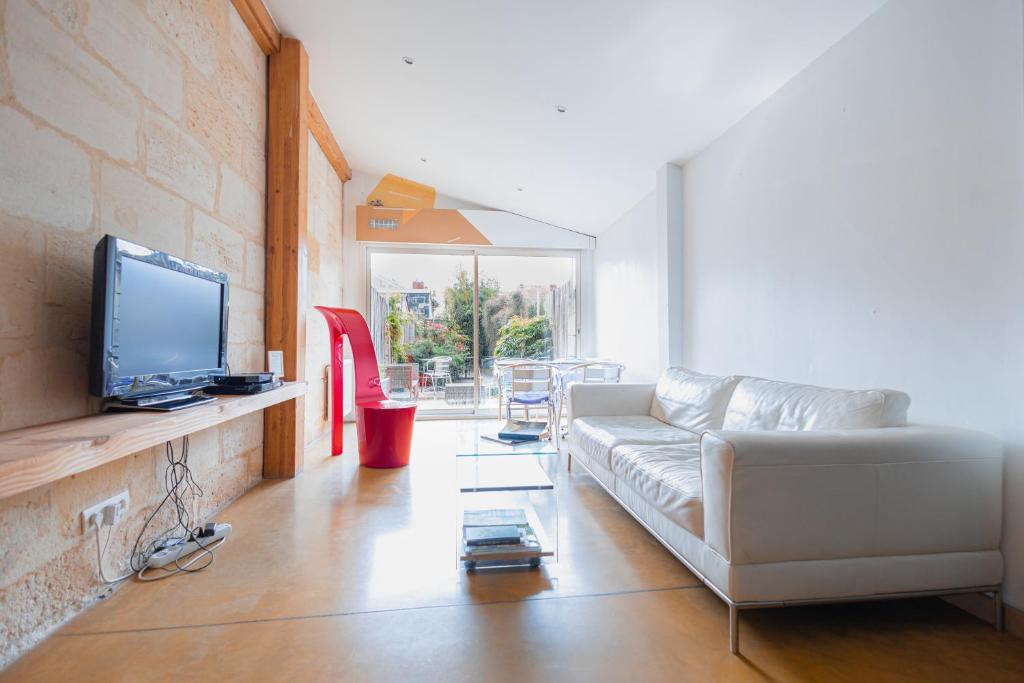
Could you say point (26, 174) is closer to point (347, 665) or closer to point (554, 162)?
point (347, 665)

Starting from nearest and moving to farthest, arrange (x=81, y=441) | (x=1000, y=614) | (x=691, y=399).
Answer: (x=81, y=441) < (x=1000, y=614) < (x=691, y=399)

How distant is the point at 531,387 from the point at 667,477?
294 centimetres

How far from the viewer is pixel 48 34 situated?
58.7 inches

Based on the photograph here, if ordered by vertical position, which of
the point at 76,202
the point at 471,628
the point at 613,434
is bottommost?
the point at 471,628

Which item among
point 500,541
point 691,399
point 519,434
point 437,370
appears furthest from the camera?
point 437,370

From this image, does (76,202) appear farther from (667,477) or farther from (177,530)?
(667,477)

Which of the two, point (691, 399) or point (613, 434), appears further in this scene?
point (691, 399)

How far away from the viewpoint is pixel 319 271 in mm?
4645

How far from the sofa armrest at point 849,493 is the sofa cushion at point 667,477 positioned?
6.5 inches

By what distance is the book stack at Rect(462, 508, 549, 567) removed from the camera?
2.00 metres

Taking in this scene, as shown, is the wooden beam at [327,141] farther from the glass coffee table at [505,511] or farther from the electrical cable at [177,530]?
the glass coffee table at [505,511]

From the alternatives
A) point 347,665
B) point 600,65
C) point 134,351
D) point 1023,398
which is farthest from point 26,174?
point 1023,398

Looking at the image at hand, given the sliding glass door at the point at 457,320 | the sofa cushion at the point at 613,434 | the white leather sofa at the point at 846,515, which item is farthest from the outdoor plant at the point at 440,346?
the white leather sofa at the point at 846,515

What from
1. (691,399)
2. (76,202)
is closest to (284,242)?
(76,202)
